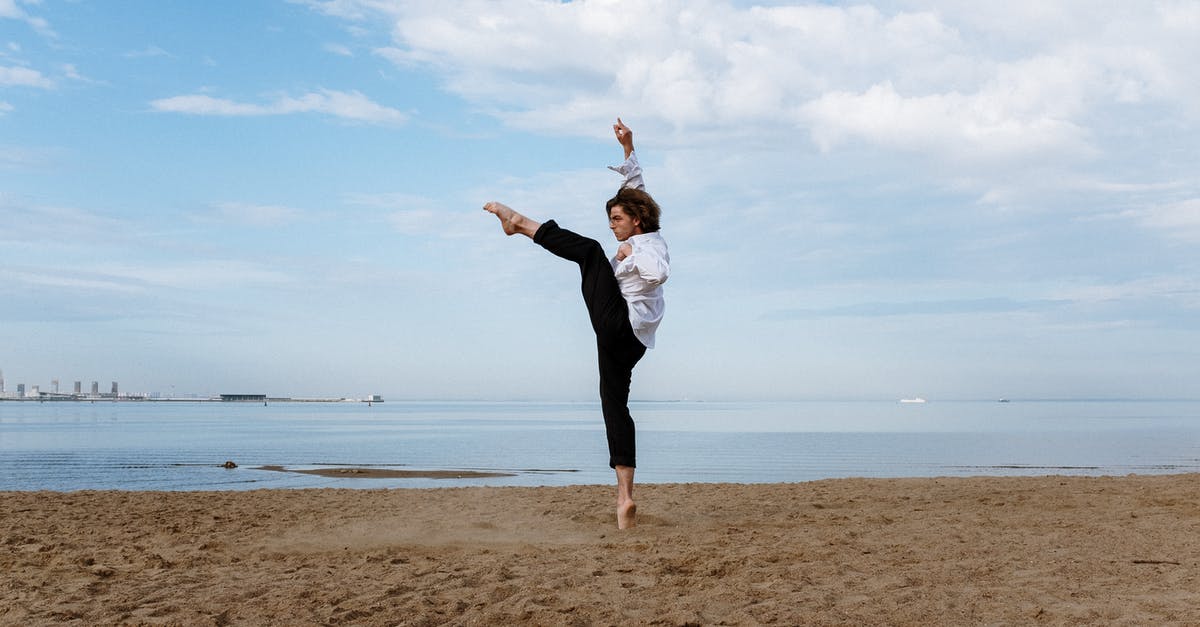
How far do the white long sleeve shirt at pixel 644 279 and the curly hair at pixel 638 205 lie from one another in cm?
9

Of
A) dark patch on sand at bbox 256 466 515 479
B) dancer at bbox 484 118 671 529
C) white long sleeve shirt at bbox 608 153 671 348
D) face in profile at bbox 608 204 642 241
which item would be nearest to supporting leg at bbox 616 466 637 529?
dancer at bbox 484 118 671 529

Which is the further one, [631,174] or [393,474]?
[393,474]

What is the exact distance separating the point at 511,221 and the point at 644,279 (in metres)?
0.92

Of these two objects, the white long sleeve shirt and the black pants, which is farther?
the black pants

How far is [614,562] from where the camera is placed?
4.53 m

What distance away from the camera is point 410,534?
5.74 metres

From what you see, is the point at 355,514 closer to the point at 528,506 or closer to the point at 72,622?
the point at 528,506

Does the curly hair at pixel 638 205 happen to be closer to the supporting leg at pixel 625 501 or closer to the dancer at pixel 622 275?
the dancer at pixel 622 275

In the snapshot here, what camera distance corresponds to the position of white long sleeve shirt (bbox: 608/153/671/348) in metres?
5.41

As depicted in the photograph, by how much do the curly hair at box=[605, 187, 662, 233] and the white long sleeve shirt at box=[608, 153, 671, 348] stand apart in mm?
89

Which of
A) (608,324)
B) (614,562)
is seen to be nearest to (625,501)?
(608,324)

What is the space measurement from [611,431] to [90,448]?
25.6 meters

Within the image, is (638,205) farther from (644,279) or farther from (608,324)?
(608,324)

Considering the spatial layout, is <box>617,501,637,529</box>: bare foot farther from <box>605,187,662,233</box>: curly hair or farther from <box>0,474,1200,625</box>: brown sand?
<box>605,187,662,233</box>: curly hair
